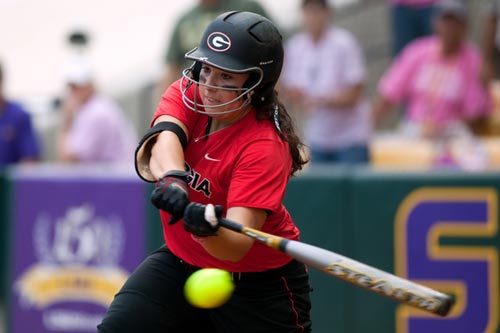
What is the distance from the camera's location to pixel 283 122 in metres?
4.51

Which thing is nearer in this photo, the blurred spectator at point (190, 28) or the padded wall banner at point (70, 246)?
the padded wall banner at point (70, 246)

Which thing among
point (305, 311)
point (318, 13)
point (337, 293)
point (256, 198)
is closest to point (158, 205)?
point (256, 198)

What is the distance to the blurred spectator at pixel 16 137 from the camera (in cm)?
983

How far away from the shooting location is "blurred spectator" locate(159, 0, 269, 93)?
28.4 feet

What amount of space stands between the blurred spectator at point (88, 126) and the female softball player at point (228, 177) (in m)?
4.64

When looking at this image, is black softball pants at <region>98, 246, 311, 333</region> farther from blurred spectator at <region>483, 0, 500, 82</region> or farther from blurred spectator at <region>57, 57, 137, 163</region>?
blurred spectator at <region>483, 0, 500, 82</region>

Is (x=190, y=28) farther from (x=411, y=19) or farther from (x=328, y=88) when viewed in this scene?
(x=411, y=19)

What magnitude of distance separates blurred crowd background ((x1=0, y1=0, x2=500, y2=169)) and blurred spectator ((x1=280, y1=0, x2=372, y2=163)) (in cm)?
23

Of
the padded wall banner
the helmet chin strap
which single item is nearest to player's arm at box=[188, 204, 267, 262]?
the helmet chin strap

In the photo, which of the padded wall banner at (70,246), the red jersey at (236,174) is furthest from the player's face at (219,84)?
the padded wall banner at (70,246)

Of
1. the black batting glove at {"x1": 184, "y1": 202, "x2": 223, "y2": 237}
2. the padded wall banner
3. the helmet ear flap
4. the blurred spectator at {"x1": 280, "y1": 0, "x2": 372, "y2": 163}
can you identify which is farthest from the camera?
the blurred spectator at {"x1": 280, "y1": 0, "x2": 372, "y2": 163}

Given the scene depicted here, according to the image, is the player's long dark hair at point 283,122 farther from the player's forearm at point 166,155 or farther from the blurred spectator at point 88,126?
the blurred spectator at point 88,126

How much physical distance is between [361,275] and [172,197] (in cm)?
81

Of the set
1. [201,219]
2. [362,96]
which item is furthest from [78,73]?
[201,219]
